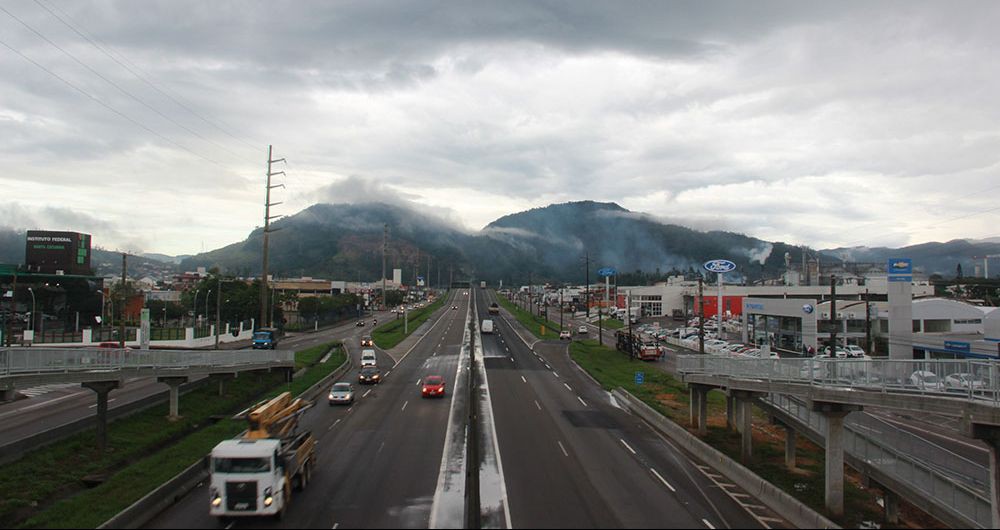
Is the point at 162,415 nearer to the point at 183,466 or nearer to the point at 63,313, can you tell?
the point at 183,466

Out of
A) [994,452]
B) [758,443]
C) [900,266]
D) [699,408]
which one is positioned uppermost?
[900,266]

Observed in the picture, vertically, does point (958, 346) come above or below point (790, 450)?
above

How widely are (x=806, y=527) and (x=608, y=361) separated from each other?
5640 cm

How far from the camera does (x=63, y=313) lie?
104 metres

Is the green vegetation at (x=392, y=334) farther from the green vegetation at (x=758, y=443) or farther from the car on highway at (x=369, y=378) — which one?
the green vegetation at (x=758, y=443)

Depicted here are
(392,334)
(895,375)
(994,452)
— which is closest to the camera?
(994,452)

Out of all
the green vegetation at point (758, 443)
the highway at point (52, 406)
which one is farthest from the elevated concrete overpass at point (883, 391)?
the highway at point (52, 406)

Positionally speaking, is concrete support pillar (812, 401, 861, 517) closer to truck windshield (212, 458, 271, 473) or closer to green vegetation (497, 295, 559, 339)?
truck windshield (212, 458, 271, 473)

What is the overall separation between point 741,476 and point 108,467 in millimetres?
28779

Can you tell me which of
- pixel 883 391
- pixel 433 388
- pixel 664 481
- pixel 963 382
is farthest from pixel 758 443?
pixel 433 388

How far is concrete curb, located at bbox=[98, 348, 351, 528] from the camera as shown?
2006 centimetres

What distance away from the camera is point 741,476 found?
2655cm

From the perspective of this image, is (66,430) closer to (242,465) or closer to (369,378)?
(242,465)

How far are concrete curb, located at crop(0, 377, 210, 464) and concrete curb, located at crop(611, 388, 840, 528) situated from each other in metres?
31.6
